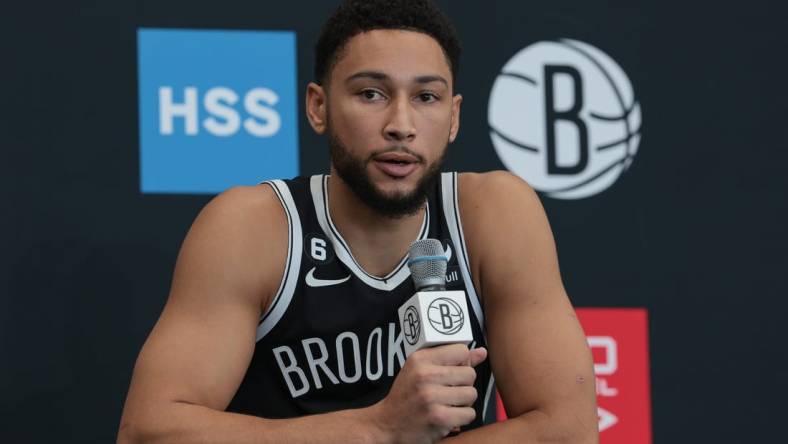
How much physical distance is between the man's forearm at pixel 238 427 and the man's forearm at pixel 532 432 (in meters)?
0.16

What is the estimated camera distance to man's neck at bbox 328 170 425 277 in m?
1.83

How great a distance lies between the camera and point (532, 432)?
160cm

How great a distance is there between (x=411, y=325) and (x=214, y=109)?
973mm

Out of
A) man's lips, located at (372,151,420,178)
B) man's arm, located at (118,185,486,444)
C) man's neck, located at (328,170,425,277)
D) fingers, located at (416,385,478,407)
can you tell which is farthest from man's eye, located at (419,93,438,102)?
fingers, located at (416,385,478,407)

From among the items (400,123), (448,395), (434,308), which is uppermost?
(400,123)

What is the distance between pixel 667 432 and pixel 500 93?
0.79m

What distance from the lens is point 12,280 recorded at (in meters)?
2.08

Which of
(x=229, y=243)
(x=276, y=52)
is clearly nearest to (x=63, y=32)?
(x=276, y=52)

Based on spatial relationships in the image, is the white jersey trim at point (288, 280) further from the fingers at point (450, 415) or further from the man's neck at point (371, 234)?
the fingers at point (450, 415)

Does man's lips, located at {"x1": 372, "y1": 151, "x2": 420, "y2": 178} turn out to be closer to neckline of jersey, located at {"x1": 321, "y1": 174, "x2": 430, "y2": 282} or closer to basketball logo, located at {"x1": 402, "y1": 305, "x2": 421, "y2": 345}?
neckline of jersey, located at {"x1": 321, "y1": 174, "x2": 430, "y2": 282}

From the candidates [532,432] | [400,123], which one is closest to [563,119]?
[400,123]

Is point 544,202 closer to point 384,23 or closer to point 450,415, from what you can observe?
point 384,23

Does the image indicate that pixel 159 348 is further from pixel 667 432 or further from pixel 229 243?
pixel 667 432

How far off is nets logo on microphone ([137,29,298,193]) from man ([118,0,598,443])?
1.08 feet
